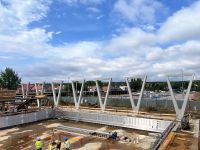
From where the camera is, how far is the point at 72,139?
23344mm

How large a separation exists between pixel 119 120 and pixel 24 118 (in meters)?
12.9

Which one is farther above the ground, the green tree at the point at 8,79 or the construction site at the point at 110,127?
the green tree at the point at 8,79

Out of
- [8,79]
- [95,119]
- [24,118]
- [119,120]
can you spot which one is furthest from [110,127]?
[8,79]

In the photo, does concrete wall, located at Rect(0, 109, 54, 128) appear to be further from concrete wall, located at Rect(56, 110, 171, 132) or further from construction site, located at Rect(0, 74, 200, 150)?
concrete wall, located at Rect(56, 110, 171, 132)

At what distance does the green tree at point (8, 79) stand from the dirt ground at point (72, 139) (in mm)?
45273

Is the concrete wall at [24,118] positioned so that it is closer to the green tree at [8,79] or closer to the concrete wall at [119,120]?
the concrete wall at [119,120]

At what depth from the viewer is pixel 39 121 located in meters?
33.5

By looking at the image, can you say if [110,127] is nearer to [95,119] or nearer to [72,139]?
[95,119]

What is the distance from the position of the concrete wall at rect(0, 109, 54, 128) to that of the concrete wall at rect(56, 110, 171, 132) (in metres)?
1.78

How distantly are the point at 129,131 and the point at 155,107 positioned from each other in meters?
11.8

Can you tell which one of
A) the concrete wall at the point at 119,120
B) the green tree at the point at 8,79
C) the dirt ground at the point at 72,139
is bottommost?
the dirt ground at the point at 72,139

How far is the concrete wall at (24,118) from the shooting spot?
2950 centimetres

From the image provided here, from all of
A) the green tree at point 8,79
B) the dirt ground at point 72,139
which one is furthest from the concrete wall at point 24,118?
the green tree at point 8,79

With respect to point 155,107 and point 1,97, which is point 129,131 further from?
point 1,97
